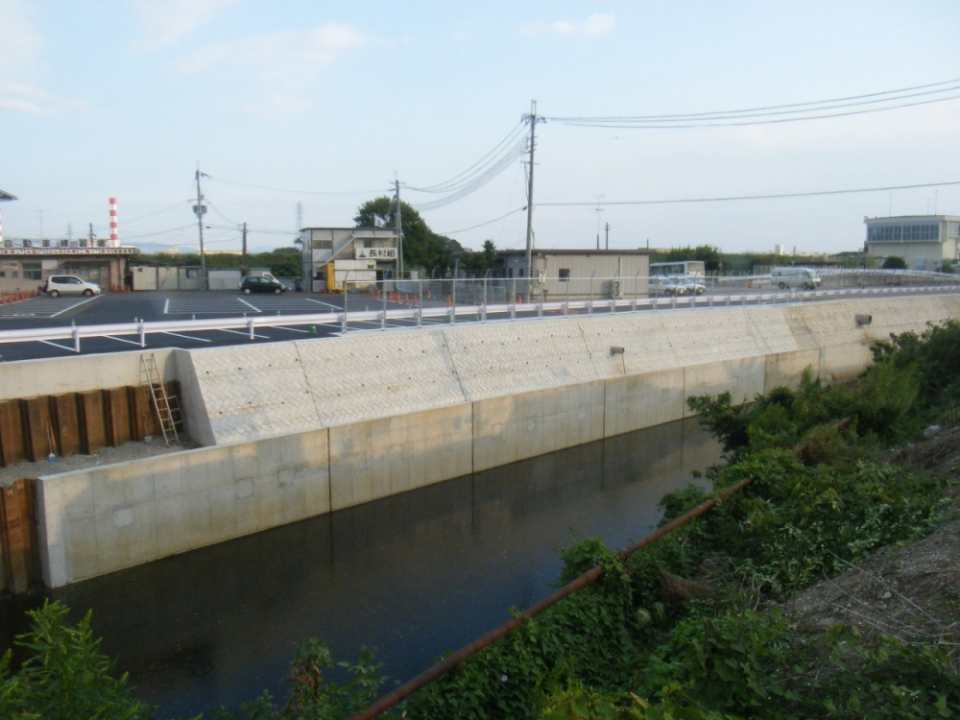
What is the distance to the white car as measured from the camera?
44062 millimetres

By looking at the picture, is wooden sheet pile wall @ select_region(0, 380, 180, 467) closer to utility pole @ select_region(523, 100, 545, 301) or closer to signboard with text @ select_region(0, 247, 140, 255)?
utility pole @ select_region(523, 100, 545, 301)

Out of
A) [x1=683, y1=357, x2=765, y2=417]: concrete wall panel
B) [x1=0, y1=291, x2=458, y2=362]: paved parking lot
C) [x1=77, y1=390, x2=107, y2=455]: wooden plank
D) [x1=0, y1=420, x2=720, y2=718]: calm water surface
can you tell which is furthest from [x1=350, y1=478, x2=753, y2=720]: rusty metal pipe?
[x1=683, y1=357, x2=765, y2=417]: concrete wall panel

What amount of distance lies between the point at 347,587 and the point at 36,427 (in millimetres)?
6851

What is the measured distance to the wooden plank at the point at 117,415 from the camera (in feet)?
52.7

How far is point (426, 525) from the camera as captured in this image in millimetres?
17844

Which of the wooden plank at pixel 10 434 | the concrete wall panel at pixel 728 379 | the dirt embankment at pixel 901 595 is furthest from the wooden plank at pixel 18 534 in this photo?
the concrete wall panel at pixel 728 379

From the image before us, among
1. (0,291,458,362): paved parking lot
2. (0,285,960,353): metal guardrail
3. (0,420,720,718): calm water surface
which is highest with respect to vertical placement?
(0,285,960,353): metal guardrail

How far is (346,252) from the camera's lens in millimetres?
53062

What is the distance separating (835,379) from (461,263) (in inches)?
941

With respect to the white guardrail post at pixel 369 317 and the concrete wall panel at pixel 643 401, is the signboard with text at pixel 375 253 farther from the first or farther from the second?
the concrete wall panel at pixel 643 401

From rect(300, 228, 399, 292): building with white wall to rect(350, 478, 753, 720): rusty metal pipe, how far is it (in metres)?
42.7

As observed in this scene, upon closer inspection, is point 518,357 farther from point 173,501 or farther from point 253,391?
point 173,501

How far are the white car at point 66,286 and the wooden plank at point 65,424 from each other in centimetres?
3275

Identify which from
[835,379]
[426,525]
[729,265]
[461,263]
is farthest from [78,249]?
[729,265]
